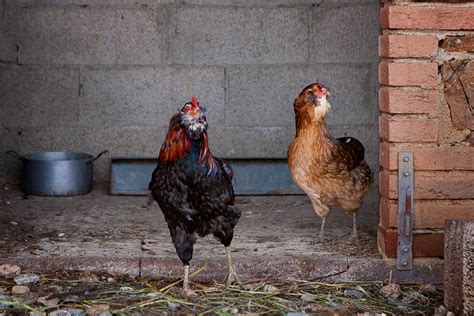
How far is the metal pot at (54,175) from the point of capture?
22.7ft

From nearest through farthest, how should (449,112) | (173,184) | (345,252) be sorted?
(173,184) → (449,112) → (345,252)

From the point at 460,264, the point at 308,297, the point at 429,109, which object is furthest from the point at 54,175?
the point at 460,264

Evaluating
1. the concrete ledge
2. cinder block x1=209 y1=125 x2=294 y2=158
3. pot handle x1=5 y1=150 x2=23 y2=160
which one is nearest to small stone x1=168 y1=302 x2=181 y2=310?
the concrete ledge

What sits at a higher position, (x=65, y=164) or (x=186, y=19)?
(x=186, y=19)

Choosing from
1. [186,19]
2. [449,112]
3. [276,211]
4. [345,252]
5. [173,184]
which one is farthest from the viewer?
[186,19]

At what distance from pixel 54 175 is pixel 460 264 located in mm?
3743

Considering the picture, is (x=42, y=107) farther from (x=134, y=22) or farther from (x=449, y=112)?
(x=449, y=112)

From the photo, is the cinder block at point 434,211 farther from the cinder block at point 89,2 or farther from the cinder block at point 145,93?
the cinder block at point 89,2

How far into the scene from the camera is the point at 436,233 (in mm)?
4875

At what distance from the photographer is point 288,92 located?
723 cm

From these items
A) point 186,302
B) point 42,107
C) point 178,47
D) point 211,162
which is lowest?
point 186,302

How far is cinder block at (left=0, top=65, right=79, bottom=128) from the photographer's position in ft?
23.6

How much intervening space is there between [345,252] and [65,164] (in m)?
2.70

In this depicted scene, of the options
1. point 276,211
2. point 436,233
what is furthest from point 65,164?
point 436,233
